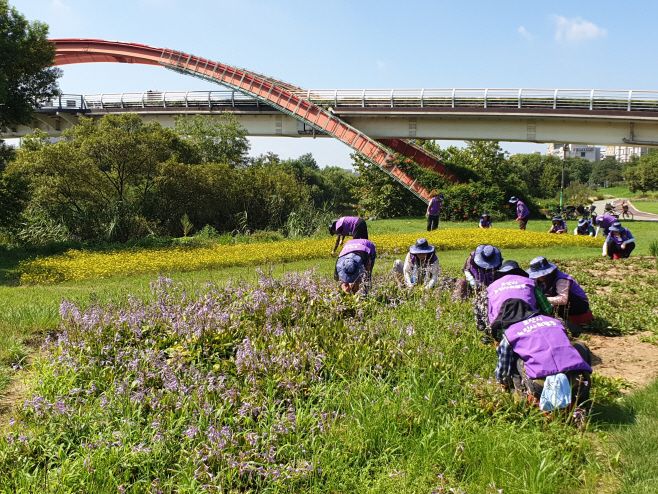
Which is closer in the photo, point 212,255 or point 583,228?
point 212,255

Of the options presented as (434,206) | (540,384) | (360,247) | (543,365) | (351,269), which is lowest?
(540,384)

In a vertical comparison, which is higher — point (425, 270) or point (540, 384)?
point (425, 270)

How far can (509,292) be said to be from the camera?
5.01 metres

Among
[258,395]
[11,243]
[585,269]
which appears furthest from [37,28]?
[585,269]

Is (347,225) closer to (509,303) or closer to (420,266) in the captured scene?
(420,266)

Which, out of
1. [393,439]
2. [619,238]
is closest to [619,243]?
[619,238]

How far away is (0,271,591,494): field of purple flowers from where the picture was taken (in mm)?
3254

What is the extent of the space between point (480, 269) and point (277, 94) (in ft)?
95.5

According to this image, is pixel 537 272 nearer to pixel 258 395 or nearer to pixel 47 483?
pixel 258 395

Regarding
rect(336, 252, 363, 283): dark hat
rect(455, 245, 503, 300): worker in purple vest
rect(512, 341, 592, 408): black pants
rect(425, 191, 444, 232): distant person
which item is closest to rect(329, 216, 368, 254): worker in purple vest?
rect(336, 252, 363, 283): dark hat

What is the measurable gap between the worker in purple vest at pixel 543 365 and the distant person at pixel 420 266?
8.91 ft

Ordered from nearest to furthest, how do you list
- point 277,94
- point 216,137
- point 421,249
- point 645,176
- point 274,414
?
point 274,414 < point 421,249 < point 216,137 < point 277,94 < point 645,176

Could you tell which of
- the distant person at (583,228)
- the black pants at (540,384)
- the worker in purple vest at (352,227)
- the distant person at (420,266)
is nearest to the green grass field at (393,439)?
the black pants at (540,384)

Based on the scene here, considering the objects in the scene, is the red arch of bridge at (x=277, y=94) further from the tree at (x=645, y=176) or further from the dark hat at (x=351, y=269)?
the tree at (x=645, y=176)
